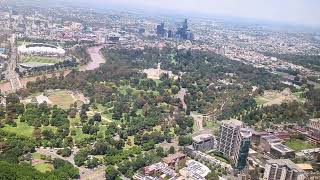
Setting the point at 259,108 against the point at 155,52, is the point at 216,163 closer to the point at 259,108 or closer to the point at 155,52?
the point at 259,108

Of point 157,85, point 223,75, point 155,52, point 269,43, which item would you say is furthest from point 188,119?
point 269,43

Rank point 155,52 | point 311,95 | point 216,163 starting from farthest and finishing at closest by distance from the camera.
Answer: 1. point 155,52
2. point 311,95
3. point 216,163

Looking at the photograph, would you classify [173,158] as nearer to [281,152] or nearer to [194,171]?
[194,171]

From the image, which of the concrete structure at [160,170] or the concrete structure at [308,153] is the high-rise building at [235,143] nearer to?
the concrete structure at [160,170]

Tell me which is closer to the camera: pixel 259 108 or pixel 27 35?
pixel 259 108

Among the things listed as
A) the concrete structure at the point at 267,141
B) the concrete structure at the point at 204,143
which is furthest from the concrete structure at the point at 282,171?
the concrete structure at the point at 204,143

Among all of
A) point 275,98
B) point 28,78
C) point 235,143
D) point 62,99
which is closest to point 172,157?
point 235,143

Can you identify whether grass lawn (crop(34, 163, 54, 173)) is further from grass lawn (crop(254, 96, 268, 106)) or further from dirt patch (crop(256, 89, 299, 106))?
dirt patch (crop(256, 89, 299, 106))
